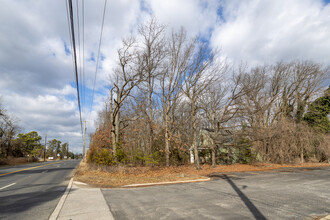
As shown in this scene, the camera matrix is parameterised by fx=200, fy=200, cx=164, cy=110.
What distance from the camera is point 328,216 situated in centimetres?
503

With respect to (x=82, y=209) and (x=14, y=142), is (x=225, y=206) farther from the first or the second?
(x=14, y=142)

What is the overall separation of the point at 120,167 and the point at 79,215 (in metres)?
9.78

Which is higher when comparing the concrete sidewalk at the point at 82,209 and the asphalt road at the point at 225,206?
the concrete sidewalk at the point at 82,209

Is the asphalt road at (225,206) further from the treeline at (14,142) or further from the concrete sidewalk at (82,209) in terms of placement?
the treeline at (14,142)

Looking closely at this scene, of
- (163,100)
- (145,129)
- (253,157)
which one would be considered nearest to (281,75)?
(253,157)

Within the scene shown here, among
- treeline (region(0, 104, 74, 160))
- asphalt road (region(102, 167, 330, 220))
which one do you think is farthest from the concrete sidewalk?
treeline (region(0, 104, 74, 160))

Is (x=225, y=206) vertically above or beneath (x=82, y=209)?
beneath

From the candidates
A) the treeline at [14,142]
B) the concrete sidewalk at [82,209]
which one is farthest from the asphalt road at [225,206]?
the treeline at [14,142]

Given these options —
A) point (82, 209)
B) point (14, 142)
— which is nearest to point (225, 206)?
point (82, 209)

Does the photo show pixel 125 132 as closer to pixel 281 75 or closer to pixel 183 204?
pixel 183 204

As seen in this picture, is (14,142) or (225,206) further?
(14,142)

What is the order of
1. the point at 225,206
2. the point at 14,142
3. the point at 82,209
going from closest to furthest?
the point at 82,209 < the point at 225,206 < the point at 14,142

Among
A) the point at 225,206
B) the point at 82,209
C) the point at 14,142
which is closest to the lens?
the point at 82,209

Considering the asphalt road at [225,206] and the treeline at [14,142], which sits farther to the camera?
the treeline at [14,142]
